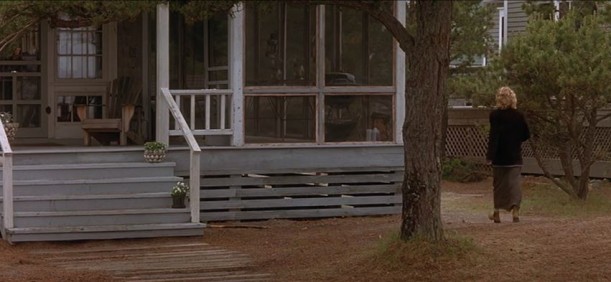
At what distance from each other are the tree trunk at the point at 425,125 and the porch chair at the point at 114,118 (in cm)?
621

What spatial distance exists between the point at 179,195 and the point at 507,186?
3.96 m

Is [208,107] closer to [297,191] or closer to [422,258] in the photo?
[297,191]

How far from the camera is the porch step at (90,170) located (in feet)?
45.4

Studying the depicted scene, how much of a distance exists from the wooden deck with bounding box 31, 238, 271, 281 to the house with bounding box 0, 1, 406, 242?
70cm

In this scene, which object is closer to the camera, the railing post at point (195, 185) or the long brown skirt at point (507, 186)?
the railing post at point (195, 185)

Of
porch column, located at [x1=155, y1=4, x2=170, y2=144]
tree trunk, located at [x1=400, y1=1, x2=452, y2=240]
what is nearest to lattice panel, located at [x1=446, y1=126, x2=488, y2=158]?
porch column, located at [x1=155, y1=4, x2=170, y2=144]

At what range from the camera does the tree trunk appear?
10430mm

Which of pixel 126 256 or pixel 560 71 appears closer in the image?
pixel 126 256

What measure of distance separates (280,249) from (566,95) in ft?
20.9

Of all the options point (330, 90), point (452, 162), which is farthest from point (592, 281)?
point (452, 162)

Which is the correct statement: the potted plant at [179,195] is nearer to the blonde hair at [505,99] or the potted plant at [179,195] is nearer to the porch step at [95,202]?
the porch step at [95,202]

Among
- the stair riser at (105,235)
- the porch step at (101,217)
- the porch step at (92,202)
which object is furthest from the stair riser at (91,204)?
the stair riser at (105,235)

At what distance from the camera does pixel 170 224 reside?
1357cm

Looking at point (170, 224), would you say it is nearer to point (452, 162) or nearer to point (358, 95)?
point (358, 95)
